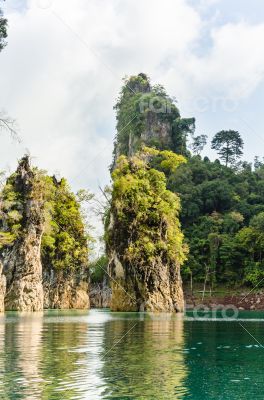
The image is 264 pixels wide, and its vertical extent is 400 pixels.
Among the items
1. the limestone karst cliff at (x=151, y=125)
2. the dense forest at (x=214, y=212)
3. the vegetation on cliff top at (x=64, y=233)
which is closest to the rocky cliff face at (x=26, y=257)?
the vegetation on cliff top at (x=64, y=233)

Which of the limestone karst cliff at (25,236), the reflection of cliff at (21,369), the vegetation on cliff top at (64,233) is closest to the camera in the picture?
the reflection of cliff at (21,369)

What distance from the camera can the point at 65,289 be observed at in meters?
79.6

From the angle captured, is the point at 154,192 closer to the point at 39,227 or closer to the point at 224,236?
the point at 39,227

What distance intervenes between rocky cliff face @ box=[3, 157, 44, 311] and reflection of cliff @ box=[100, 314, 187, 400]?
40.6 meters

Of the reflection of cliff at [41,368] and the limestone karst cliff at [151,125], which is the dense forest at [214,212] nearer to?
the limestone karst cliff at [151,125]

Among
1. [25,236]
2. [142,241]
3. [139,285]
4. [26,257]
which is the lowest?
[139,285]

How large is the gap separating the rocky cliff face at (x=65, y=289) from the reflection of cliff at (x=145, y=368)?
188 feet

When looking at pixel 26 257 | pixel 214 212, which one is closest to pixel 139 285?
pixel 26 257

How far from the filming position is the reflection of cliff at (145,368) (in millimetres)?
10844

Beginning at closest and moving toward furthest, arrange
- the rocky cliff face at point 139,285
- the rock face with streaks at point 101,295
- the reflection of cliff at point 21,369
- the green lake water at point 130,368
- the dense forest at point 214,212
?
the reflection of cliff at point 21,369 → the green lake water at point 130,368 → the rocky cliff face at point 139,285 → the dense forest at point 214,212 → the rock face with streaks at point 101,295

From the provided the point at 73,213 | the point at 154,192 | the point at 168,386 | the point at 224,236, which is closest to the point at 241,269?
the point at 224,236

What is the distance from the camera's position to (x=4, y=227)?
61312 millimetres

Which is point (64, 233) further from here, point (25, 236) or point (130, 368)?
point (130, 368)

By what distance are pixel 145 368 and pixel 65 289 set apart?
220 feet
